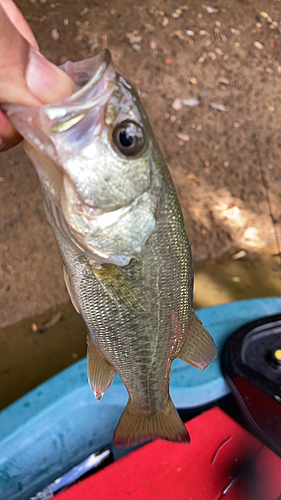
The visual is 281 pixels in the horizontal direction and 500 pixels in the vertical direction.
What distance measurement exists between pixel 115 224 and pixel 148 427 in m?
0.99

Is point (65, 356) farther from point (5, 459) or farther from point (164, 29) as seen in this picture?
point (164, 29)

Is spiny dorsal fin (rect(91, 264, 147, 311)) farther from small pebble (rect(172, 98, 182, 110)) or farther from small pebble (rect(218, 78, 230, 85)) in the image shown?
small pebble (rect(218, 78, 230, 85))

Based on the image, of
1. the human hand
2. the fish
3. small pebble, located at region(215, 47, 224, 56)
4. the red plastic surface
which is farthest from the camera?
small pebble, located at region(215, 47, 224, 56)

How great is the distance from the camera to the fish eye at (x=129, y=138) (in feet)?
2.91

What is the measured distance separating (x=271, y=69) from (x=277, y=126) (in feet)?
3.08

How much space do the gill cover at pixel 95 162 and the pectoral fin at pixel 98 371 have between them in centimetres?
51

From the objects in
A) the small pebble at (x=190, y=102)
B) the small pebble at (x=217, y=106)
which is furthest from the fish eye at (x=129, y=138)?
the small pebble at (x=217, y=106)

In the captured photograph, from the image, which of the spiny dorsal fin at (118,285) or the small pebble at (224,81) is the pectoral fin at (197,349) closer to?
the spiny dorsal fin at (118,285)

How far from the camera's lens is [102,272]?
1.07 m

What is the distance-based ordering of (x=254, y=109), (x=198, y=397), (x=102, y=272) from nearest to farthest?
1. (x=102, y=272)
2. (x=198, y=397)
3. (x=254, y=109)

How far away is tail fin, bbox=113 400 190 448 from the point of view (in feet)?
4.67

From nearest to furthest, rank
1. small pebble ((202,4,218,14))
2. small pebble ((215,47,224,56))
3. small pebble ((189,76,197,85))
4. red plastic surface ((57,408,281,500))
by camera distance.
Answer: red plastic surface ((57,408,281,500)) → small pebble ((189,76,197,85)) → small pebble ((215,47,224,56)) → small pebble ((202,4,218,14))

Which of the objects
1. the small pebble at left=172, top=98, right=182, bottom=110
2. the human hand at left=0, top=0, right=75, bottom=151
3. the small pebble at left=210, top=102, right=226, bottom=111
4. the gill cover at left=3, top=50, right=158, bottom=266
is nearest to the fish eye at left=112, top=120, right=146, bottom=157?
the gill cover at left=3, top=50, right=158, bottom=266

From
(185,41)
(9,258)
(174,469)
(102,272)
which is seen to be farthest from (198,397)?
(185,41)
